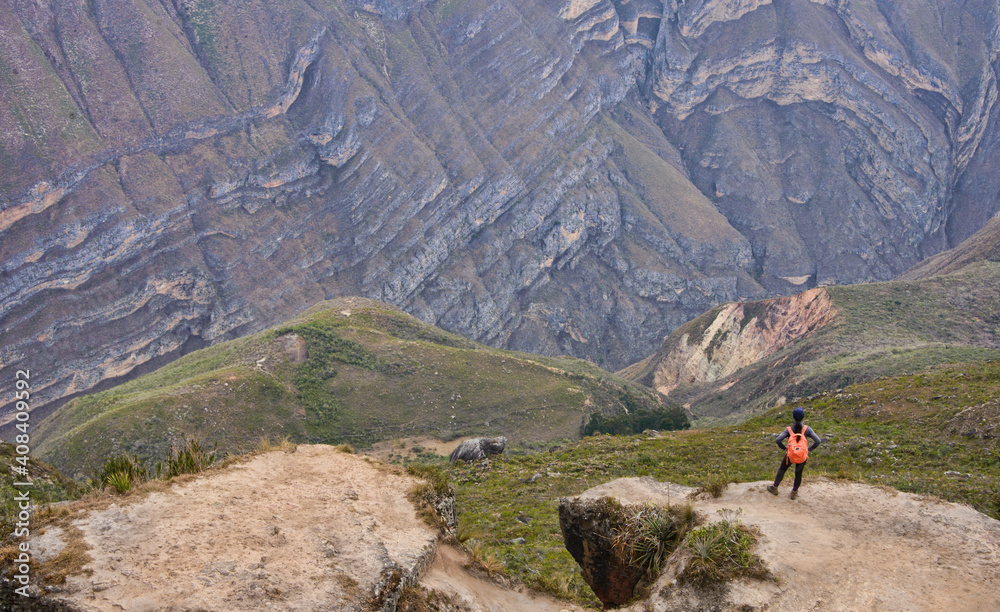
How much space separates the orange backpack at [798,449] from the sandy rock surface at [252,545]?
6.73 meters

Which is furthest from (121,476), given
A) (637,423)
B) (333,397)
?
(637,423)

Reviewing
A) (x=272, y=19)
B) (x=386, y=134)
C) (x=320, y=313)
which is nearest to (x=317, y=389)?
(x=320, y=313)

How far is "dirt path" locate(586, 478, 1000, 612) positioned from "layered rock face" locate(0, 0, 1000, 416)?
80355 millimetres

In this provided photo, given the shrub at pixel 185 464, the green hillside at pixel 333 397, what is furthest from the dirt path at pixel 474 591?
the green hillside at pixel 333 397

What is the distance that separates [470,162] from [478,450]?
78430 mm

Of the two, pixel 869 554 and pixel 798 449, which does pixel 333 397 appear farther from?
pixel 869 554

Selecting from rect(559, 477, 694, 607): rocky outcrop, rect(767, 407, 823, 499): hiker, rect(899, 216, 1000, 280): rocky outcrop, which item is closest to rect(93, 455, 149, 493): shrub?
rect(559, 477, 694, 607): rocky outcrop

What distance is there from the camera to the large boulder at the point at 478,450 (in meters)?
27.2

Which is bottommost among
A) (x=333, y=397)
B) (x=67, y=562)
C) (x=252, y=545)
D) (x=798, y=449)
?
(x=333, y=397)

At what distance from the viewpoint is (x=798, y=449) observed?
11.0 m

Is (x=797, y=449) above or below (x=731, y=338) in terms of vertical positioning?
above

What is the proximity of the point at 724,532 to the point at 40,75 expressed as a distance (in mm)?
93127

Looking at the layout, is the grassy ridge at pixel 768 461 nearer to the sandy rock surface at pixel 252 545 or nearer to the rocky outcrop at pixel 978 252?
the sandy rock surface at pixel 252 545

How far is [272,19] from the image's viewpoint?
311ft
